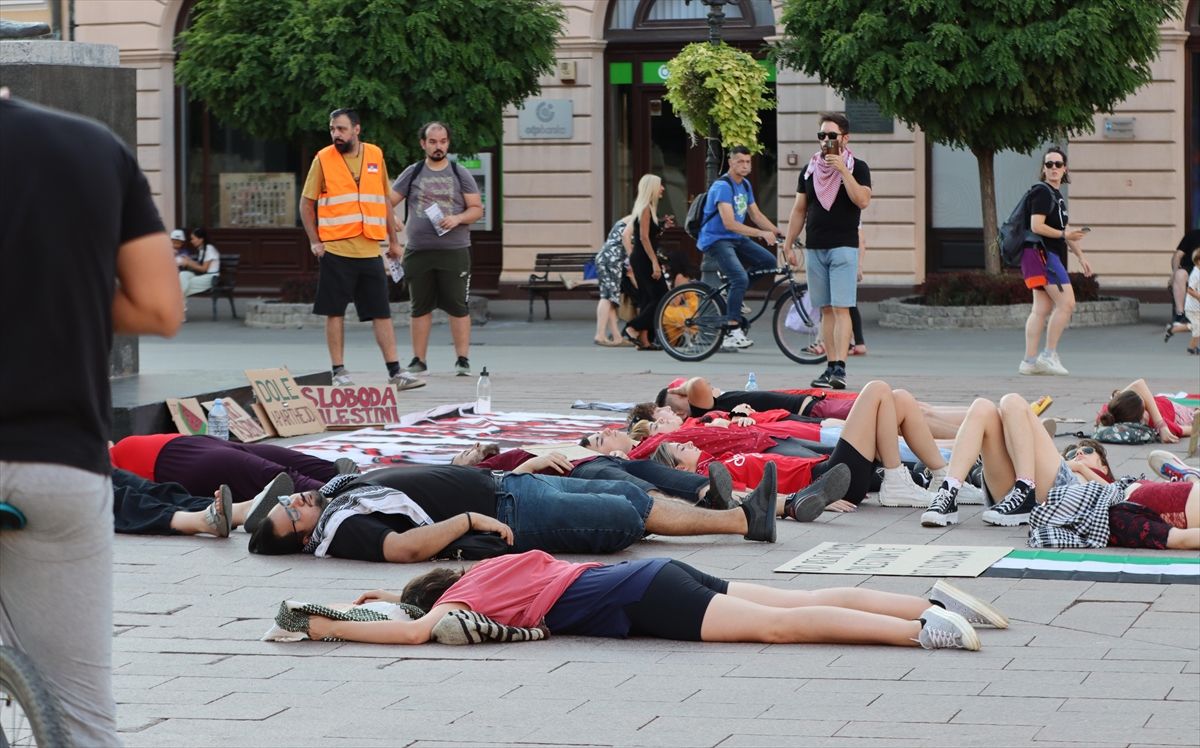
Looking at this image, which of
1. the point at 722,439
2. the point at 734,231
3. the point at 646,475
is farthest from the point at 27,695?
the point at 734,231

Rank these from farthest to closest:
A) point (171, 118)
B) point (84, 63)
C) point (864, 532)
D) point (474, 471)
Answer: point (171, 118), point (84, 63), point (864, 532), point (474, 471)

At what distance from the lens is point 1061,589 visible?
23.1 ft

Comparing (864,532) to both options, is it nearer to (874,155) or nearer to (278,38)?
(278,38)

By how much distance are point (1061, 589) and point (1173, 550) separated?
Result: 1023 millimetres

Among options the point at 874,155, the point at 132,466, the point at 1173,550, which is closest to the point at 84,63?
the point at 132,466

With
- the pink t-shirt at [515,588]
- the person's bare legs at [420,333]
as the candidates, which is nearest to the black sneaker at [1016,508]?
the pink t-shirt at [515,588]

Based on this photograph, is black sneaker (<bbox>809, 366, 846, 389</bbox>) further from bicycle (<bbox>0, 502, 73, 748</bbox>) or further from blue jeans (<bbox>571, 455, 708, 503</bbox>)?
bicycle (<bbox>0, 502, 73, 748</bbox>)

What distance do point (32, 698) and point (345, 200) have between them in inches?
441

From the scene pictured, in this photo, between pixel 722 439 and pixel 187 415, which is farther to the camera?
pixel 187 415

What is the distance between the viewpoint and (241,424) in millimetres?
12039

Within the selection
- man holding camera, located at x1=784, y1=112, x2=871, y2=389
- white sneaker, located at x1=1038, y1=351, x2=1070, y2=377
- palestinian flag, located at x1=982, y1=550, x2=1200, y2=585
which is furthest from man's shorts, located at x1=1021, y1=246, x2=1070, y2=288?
palestinian flag, located at x1=982, y1=550, x2=1200, y2=585

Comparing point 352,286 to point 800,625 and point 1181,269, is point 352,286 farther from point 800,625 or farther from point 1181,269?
point 1181,269

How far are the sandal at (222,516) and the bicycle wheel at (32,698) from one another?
492 centimetres

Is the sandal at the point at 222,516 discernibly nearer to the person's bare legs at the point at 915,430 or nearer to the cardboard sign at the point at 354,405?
the person's bare legs at the point at 915,430
